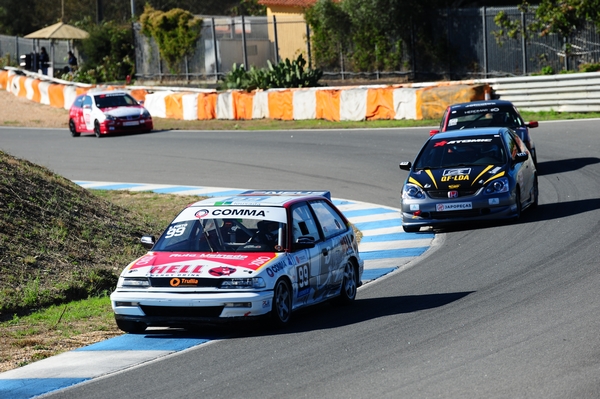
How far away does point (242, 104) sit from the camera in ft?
112

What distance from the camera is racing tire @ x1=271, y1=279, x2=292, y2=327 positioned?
953 cm

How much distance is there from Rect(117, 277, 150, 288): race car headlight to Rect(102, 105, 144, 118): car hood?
933 inches

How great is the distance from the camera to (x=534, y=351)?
8117 millimetres

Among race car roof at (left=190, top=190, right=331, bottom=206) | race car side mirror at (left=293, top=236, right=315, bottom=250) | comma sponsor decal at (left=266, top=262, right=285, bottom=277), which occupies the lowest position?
comma sponsor decal at (left=266, top=262, right=285, bottom=277)

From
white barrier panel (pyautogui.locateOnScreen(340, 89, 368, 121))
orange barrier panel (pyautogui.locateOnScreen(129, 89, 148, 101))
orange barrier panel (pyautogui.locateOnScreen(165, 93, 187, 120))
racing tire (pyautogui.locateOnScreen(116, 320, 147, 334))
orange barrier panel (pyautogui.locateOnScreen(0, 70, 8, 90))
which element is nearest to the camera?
racing tire (pyautogui.locateOnScreen(116, 320, 147, 334))

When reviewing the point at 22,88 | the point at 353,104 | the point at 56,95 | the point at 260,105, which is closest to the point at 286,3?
the point at 22,88

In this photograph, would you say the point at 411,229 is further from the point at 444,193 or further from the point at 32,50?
the point at 32,50

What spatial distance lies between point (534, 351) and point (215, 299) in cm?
284

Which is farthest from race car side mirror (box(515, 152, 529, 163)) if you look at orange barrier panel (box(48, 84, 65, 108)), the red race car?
orange barrier panel (box(48, 84, 65, 108))

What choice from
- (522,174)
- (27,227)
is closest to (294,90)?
(522,174)

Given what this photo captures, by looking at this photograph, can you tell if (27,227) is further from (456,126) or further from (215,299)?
(456,126)

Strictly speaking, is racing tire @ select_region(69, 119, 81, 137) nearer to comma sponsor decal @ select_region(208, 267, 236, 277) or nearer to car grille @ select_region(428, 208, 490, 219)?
car grille @ select_region(428, 208, 490, 219)

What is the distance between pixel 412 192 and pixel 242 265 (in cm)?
685

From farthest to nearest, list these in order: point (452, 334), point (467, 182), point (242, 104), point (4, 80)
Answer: point (4, 80) < point (242, 104) < point (467, 182) < point (452, 334)
